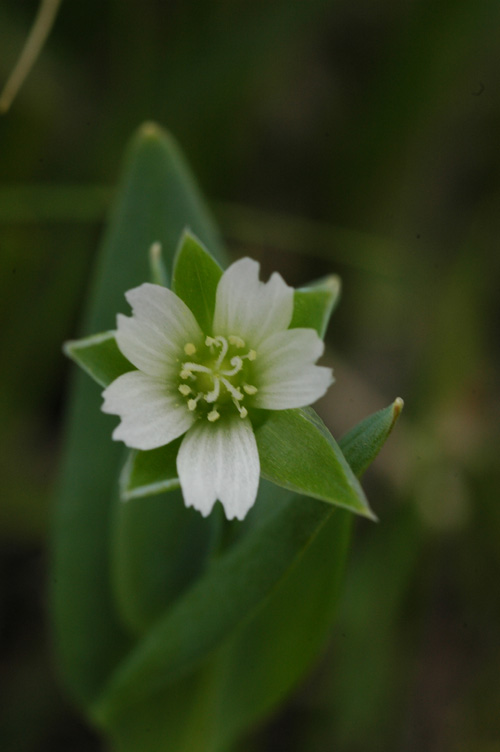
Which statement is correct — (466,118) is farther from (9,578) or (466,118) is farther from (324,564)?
(9,578)

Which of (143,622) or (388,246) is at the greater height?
(388,246)

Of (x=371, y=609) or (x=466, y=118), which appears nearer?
(x=371, y=609)

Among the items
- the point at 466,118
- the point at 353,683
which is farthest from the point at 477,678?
the point at 466,118

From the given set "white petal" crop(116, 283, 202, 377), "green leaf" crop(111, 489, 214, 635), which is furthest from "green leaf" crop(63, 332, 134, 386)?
"green leaf" crop(111, 489, 214, 635)

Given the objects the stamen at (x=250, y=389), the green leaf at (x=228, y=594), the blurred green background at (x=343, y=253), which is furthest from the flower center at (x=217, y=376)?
the blurred green background at (x=343, y=253)

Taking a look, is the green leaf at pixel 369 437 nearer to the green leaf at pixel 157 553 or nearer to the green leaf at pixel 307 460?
the green leaf at pixel 307 460

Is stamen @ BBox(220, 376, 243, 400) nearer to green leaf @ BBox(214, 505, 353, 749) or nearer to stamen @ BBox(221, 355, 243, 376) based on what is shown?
stamen @ BBox(221, 355, 243, 376)
